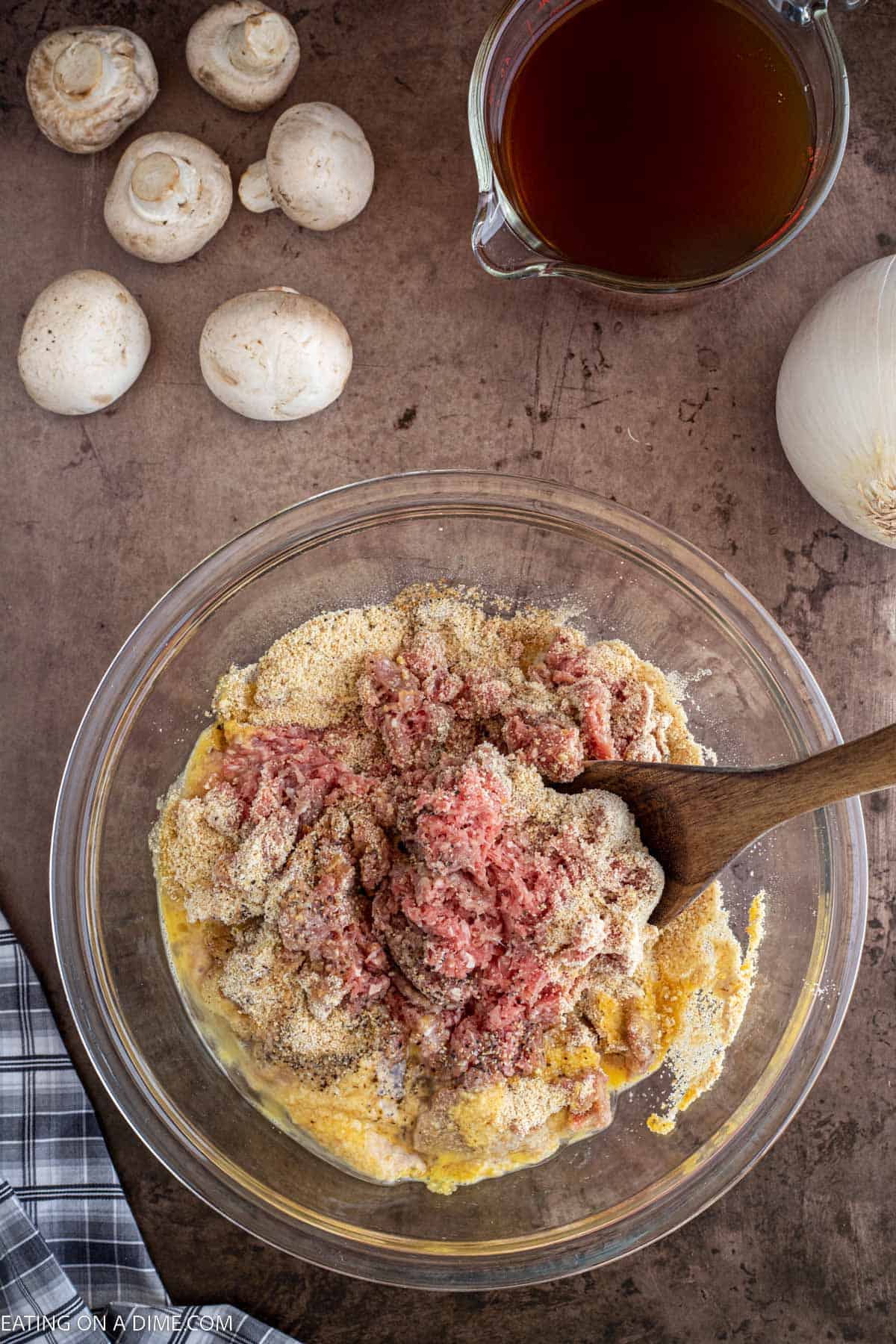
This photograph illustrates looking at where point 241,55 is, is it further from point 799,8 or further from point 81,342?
point 799,8

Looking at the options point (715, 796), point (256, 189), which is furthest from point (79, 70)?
point (715, 796)

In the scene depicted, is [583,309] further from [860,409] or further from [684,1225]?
[684,1225]

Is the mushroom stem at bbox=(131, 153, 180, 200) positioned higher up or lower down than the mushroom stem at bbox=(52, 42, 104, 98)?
lower down

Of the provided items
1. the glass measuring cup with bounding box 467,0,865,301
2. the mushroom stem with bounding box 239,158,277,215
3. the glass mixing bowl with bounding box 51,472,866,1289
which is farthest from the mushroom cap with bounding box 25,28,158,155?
the glass mixing bowl with bounding box 51,472,866,1289

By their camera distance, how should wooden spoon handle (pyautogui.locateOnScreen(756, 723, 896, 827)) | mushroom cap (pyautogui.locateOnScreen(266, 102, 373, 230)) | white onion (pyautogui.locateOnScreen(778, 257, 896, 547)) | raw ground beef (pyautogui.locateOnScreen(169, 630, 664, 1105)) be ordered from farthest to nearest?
mushroom cap (pyautogui.locateOnScreen(266, 102, 373, 230)) → white onion (pyautogui.locateOnScreen(778, 257, 896, 547)) → raw ground beef (pyautogui.locateOnScreen(169, 630, 664, 1105)) → wooden spoon handle (pyautogui.locateOnScreen(756, 723, 896, 827))

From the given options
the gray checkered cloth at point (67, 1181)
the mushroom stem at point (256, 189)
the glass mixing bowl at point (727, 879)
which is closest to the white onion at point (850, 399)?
the glass mixing bowl at point (727, 879)

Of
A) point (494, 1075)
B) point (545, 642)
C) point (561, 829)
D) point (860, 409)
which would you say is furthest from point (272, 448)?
point (494, 1075)

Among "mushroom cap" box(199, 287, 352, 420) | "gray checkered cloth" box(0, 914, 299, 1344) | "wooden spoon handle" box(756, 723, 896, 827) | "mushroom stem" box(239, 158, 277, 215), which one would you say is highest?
"mushroom stem" box(239, 158, 277, 215)

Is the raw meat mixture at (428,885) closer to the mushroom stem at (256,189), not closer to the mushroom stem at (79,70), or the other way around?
the mushroom stem at (256,189)

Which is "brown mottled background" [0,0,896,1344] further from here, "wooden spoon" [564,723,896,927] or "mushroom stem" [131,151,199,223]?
"wooden spoon" [564,723,896,927]
